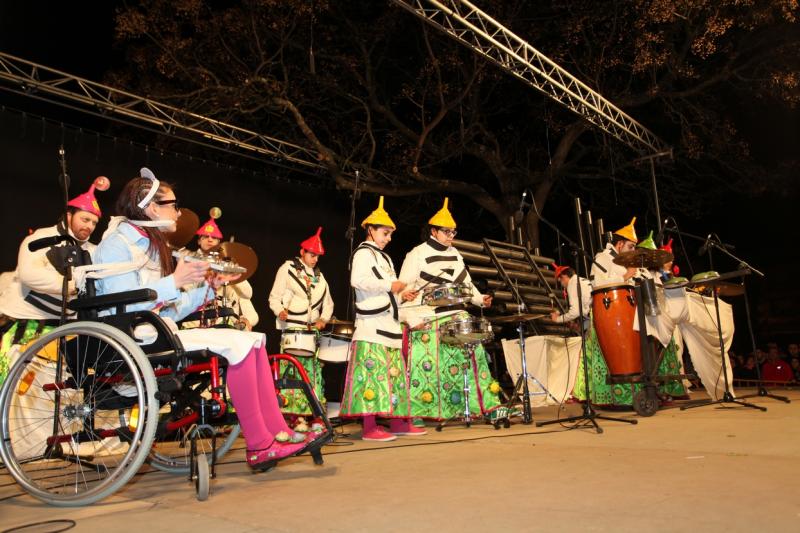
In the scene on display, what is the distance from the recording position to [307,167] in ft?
31.6

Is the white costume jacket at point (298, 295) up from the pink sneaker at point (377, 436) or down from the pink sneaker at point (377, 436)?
up

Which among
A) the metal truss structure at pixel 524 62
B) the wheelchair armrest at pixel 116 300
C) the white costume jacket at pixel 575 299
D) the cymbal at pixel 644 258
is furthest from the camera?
the metal truss structure at pixel 524 62

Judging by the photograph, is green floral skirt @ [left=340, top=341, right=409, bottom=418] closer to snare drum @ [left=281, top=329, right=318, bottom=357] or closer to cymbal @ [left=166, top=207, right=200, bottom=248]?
snare drum @ [left=281, top=329, right=318, bottom=357]

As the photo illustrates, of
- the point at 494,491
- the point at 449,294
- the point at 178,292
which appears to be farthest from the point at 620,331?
the point at 178,292

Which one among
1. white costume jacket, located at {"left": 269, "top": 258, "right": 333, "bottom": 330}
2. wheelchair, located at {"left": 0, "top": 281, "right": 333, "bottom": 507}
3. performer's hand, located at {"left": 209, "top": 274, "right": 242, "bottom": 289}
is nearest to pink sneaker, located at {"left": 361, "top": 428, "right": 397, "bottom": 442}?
white costume jacket, located at {"left": 269, "top": 258, "right": 333, "bottom": 330}

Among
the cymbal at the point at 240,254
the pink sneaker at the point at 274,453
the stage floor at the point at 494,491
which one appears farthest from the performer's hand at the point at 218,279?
the cymbal at the point at 240,254

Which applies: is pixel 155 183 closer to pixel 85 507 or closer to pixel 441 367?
pixel 85 507

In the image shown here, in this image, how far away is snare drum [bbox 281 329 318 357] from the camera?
498cm

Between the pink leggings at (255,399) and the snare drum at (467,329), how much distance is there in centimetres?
200

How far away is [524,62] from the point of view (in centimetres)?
699

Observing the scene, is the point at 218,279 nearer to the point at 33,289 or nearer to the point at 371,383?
the point at 33,289

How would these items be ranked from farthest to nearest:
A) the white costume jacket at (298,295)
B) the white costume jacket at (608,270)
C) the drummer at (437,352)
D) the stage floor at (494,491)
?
the white costume jacket at (608,270)
the white costume jacket at (298,295)
the drummer at (437,352)
the stage floor at (494,491)

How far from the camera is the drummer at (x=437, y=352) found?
15.8 ft

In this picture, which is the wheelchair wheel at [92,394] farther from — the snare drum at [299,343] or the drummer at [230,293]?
the snare drum at [299,343]
